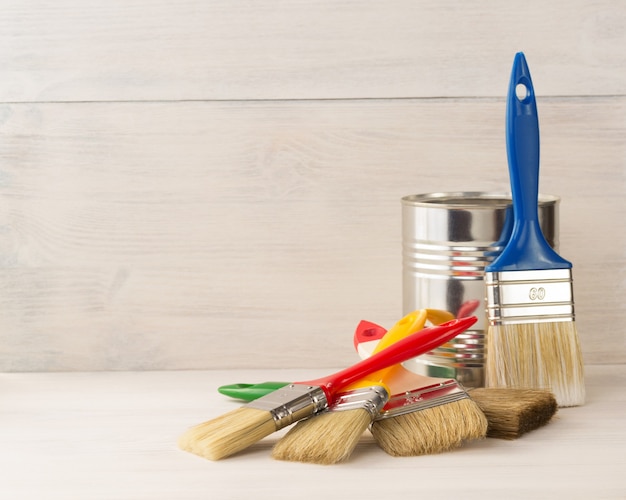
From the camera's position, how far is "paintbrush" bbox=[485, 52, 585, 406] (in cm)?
76

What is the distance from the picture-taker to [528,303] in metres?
0.76

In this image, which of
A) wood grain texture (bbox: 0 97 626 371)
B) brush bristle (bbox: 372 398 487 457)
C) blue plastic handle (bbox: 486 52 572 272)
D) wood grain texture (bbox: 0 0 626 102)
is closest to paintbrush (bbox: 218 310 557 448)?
brush bristle (bbox: 372 398 487 457)

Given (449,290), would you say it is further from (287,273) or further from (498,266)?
(287,273)

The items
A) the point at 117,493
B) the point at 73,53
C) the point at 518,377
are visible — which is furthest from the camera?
the point at 73,53

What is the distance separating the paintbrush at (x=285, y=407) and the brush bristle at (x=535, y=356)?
4 centimetres

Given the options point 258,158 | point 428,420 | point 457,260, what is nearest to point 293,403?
point 428,420

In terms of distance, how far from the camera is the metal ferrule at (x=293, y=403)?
0.66 m

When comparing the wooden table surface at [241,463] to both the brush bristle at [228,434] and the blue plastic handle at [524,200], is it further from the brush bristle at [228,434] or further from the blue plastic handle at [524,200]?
the blue plastic handle at [524,200]

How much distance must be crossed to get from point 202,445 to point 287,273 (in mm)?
336

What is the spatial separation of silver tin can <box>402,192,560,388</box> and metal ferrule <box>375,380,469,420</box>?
0.34 feet

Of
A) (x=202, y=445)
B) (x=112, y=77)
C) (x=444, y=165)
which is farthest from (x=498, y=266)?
(x=112, y=77)

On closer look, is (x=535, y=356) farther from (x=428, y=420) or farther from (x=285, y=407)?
(x=285, y=407)

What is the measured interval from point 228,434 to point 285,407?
5 centimetres

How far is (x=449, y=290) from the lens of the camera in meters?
0.81
